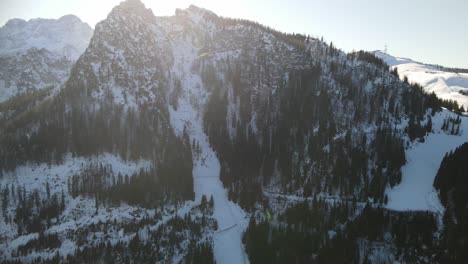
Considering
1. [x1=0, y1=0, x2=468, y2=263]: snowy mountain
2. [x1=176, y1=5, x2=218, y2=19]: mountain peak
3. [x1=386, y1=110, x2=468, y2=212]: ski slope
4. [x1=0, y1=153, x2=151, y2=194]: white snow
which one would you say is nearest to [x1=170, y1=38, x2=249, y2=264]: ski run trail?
[x1=0, y1=0, x2=468, y2=263]: snowy mountain

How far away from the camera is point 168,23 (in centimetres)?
19300

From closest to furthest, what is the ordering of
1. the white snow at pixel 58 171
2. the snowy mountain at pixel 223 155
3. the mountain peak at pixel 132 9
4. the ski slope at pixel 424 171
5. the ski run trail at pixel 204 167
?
the snowy mountain at pixel 223 155 → the ski slope at pixel 424 171 → the ski run trail at pixel 204 167 → the white snow at pixel 58 171 → the mountain peak at pixel 132 9

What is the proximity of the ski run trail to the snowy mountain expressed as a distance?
0.54 metres

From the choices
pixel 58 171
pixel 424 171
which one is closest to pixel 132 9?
pixel 58 171

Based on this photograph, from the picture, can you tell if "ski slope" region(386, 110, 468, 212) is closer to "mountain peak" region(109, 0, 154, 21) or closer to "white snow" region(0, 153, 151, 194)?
"white snow" region(0, 153, 151, 194)

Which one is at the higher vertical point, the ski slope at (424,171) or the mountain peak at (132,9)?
the mountain peak at (132,9)

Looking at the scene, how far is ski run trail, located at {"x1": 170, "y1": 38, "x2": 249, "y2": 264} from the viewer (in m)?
103

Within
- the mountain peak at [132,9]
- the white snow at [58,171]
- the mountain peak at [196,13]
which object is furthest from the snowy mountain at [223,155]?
the mountain peak at [196,13]

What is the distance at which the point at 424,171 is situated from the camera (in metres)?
112

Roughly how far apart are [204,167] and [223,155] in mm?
8598

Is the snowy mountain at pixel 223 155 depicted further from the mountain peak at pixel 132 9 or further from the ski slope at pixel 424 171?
the mountain peak at pixel 132 9

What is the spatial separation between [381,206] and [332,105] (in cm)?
4924

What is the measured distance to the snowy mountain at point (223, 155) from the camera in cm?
9775

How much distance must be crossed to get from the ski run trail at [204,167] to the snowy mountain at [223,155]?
540 millimetres
